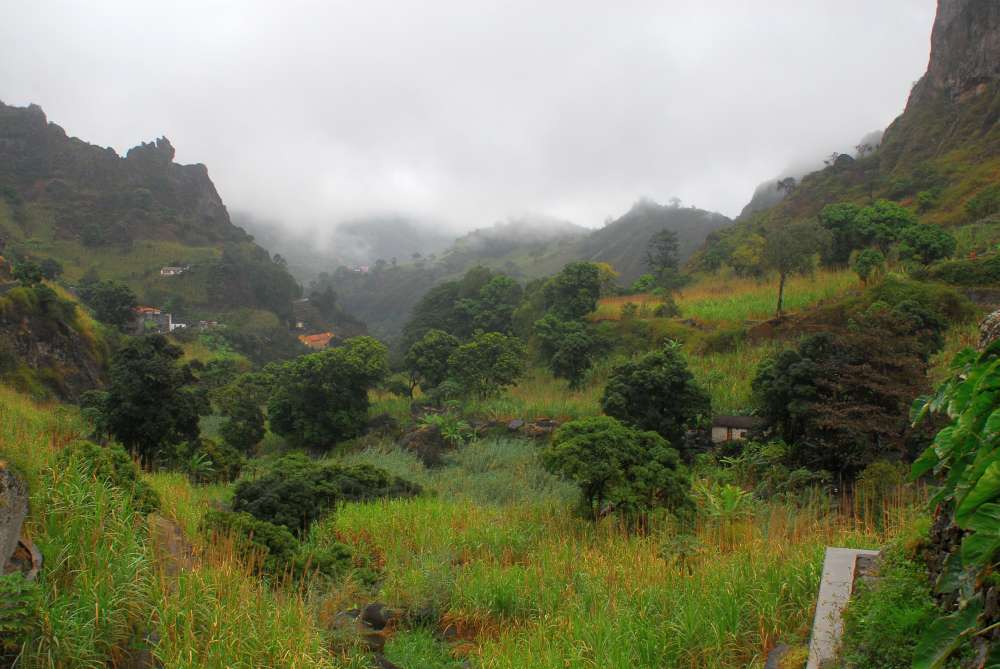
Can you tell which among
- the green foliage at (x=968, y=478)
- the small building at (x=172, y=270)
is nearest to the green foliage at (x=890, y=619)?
the green foliage at (x=968, y=478)

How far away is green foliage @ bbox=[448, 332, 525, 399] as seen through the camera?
1931cm

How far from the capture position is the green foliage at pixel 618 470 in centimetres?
703

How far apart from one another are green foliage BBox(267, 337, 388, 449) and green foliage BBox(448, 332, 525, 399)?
2482mm

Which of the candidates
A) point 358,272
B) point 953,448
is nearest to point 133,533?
point 953,448

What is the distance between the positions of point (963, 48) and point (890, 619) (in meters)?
52.3

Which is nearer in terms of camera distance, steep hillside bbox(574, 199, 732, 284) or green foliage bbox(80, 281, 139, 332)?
green foliage bbox(80, 281, 139, 332)

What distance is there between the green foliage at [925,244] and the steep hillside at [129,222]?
44.0 meters

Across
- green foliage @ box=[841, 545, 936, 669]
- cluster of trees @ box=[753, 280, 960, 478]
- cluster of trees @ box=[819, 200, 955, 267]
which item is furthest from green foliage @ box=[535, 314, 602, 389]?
green foliage @ box=[841, 545, 936, 669]

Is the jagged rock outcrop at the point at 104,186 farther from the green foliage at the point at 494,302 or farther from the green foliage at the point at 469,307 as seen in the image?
the green foliage at the point at 494,302

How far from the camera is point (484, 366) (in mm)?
19641

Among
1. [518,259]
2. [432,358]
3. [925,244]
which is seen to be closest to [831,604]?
[925,244]

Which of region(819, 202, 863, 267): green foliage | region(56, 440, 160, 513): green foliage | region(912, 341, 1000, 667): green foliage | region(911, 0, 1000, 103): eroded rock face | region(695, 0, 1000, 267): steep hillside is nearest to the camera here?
region(912, 341, 1000, 667): green foliage

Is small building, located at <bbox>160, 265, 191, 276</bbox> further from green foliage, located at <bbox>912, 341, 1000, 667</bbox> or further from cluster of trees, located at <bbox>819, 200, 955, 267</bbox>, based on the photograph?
green foliage, located at <bbox>912, 341, 1000, 667</bbox>

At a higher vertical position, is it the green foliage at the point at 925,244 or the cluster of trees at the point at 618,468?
the green foliage at the point at 925,244
